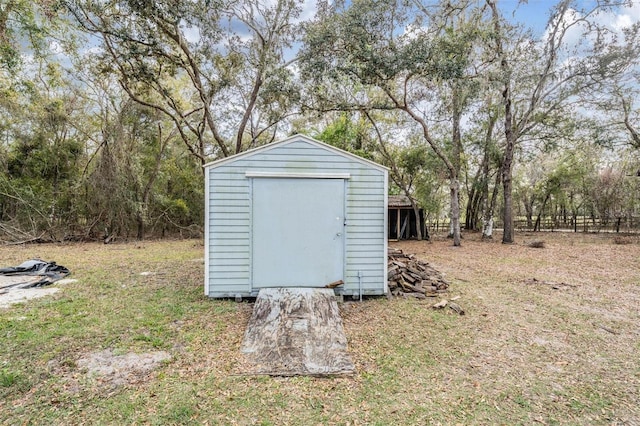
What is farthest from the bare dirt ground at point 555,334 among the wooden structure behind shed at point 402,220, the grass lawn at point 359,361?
the wooden structure behind shed at point 402,220

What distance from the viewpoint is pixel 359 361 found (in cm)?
316

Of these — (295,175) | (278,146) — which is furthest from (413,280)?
(278,146)

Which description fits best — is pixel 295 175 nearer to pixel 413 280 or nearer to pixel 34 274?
pixel 413 280

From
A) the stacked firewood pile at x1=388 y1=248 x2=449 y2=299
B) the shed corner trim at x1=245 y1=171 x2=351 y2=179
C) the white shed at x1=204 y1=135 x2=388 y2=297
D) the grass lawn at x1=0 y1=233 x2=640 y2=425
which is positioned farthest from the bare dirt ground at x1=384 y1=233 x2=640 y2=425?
the shed corner trim at x1=245 y1=171 x2=351 y2=179

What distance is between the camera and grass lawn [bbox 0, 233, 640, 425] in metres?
2.35

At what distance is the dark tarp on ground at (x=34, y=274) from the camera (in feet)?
18.9

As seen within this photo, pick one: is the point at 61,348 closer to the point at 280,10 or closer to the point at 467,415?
the point at 467,415

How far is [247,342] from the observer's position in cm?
344

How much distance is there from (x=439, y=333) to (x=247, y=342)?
2.26 m

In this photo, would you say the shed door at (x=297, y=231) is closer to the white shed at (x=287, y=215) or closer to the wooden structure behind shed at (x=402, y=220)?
the white shed at (x=287, y=215)

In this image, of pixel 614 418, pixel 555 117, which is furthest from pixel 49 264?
pixel 555 117

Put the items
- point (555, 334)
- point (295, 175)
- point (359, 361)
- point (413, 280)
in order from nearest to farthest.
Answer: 1. point (359, 361)
2. point (555, 334)
3. point (295, 175)
4. point (413, 280)

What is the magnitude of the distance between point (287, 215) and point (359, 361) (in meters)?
2.45

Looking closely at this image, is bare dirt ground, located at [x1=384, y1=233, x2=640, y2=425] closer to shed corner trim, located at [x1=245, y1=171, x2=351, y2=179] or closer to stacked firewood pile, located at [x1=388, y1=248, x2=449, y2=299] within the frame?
stacked firewood pile, located at [x1=388, y1=248, x2=449, y2=299]
